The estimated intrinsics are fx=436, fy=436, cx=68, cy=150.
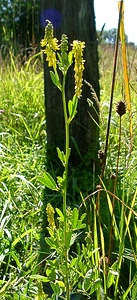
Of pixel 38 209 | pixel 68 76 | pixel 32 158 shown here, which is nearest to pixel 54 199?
pixel 38 209

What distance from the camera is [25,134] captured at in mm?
2822

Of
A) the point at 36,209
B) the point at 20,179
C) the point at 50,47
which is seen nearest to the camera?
the point at 50,47

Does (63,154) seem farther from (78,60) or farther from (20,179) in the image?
(20,179)

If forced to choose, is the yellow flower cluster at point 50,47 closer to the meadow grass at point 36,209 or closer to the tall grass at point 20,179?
the meadow grass at point 36,209

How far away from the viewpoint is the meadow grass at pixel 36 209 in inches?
44.6

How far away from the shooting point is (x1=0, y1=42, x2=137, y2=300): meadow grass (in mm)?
1132

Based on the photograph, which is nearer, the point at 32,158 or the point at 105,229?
the point at 105,229

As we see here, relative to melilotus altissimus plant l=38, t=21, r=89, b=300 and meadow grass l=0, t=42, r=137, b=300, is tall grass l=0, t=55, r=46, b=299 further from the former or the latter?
melilotus altissimus plant l=38, t=21, r=89, b=300

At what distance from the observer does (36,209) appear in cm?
195

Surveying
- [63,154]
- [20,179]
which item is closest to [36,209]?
[20,179]

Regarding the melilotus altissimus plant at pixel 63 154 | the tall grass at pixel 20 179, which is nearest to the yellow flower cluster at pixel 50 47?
the melilotus altissimus plant at pixel 63 154

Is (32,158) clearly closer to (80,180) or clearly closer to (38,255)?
(80,180)

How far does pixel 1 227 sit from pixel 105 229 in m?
0.41

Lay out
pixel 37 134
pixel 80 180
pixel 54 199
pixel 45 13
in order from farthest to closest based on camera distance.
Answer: pixel 37 134
pixel 45 13
pixel 80 180
pixel 54 199
